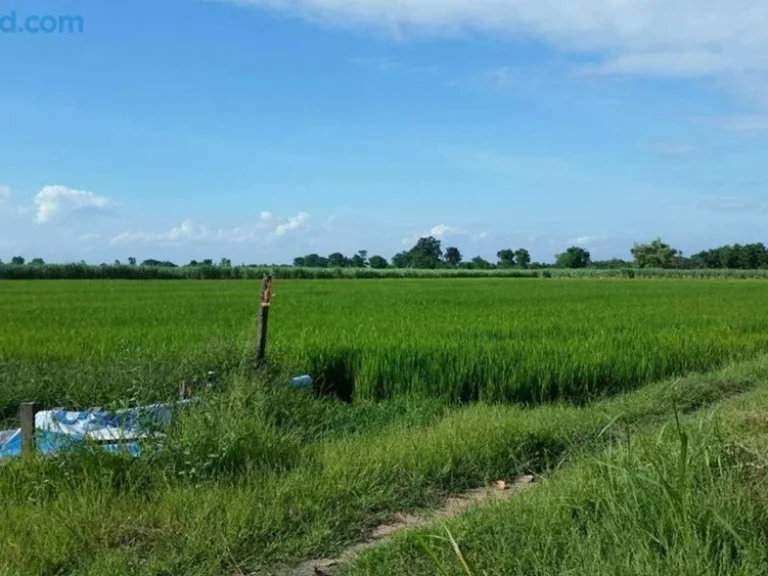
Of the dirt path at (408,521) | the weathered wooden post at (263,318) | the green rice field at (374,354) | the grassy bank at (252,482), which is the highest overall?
the weathered wooden post at (263,318)

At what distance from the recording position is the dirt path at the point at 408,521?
3527 mm

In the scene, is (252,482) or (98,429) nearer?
(252,482)

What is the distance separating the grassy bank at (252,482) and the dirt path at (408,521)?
0.30 feet

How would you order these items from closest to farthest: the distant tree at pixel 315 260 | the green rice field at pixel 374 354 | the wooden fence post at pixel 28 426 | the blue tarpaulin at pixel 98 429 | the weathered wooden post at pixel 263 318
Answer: the blue tarpaulin at pixel 98 429 → the wooden fence post at pixel 28 426 → the weathered wooden post at pixel 263 318 → the green rice field at pixel 374 354 → the distant tree at pixel 315 260

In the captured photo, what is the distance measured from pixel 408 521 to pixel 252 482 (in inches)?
40.2

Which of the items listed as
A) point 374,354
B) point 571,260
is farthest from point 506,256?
point 374,354

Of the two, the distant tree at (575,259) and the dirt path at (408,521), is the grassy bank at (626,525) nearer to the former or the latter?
the dirt path at (408,521)

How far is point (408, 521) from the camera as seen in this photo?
13.8 ft

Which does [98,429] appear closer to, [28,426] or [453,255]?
[28,426]

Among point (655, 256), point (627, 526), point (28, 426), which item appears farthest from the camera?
point (655, 256)

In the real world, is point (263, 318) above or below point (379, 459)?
above

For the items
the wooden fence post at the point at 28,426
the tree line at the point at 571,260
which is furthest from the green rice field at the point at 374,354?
the tree line at the point at 571,260

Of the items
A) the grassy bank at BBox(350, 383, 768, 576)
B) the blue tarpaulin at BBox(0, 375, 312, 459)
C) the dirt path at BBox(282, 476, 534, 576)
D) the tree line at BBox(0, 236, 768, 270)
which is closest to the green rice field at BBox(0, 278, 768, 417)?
the blue tarpaulin at BBox(0, 375, 312, 459)

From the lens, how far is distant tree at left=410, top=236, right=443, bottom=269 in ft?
342
